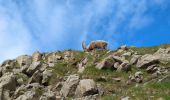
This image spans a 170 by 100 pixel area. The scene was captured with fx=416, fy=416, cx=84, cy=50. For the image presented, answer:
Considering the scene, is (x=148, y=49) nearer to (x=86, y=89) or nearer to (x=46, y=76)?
(x=46, y=76)

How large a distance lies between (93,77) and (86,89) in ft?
18.4

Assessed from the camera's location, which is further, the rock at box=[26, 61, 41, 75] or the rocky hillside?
the rock at box=[26, 61, 41, 75]

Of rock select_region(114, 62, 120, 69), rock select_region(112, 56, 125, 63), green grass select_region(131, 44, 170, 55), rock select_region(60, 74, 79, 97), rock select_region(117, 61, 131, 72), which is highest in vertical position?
green grass select_region(131, 44, 170, 55)

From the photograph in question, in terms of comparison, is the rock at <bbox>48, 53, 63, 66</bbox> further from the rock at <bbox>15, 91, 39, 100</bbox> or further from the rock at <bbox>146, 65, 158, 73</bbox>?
the rock at <bbox>146, 65, 158, 73</bbox>

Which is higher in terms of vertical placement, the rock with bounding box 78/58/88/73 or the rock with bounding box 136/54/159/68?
the rock with bounding box 78/58/88/73

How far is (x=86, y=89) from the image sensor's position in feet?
108

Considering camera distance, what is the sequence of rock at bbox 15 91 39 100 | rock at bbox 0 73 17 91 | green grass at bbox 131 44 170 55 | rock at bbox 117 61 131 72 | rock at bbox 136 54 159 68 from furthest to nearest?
green grass at bbox 131 44 170 55, rock at bbox 117 61 131 72, rock at bbox 136 54 159 68, rock at bbox 0 73 17 91, rock at bbox 15 91 39 100

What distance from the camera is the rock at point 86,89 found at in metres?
32.9

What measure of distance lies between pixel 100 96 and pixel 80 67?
37.9ft

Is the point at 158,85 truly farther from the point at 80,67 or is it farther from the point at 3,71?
the point at 3,71

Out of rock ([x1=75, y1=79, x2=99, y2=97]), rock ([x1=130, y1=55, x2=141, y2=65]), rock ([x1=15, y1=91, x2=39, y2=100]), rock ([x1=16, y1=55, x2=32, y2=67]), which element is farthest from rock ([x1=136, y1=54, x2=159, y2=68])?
rock ([x1=16, y1=55, x2=32, y2=67])

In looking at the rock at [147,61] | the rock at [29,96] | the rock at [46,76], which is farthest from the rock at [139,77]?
the rock at [46,76]

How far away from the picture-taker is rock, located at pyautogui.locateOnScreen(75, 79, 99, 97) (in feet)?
108

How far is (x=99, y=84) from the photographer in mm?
35750
